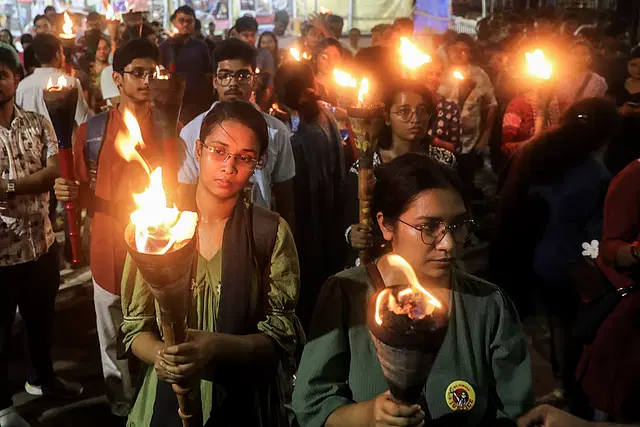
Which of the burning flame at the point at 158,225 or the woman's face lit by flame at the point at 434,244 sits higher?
the burning flame at the point at 158,225

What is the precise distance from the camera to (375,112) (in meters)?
3.29

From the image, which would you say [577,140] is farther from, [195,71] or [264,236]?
[195,71]

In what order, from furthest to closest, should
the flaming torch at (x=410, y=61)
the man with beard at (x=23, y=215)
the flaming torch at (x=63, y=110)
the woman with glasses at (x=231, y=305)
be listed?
the flaming torch at (x=410, y=61) → the man with beard at (x=23, y=215) → the flaming torch at (x=63, y=110) → the woman with glasses at (x=231, y=305)

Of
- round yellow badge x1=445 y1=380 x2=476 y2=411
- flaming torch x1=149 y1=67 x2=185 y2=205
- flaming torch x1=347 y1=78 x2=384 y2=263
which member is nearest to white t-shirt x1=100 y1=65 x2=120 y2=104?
flaming torch x1=149 y1=67 x2=185 y2=205

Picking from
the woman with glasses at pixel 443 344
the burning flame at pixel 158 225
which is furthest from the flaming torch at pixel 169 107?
the woman with glasses at pixel 443 344

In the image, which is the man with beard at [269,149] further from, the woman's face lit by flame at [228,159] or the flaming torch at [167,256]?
the flaming torch at [167,256]

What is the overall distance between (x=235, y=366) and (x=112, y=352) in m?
2.07

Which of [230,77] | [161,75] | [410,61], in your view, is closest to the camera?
[161,75]

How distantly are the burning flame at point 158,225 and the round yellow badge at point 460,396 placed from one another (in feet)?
3.35

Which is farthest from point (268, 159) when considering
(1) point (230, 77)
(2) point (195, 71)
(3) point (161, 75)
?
(2) point (195, 71)

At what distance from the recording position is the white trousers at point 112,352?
411 cm

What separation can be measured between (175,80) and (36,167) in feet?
4.24

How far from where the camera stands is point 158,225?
1846mm

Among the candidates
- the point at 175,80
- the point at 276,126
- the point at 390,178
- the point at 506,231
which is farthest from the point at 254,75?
the point at 390,178
